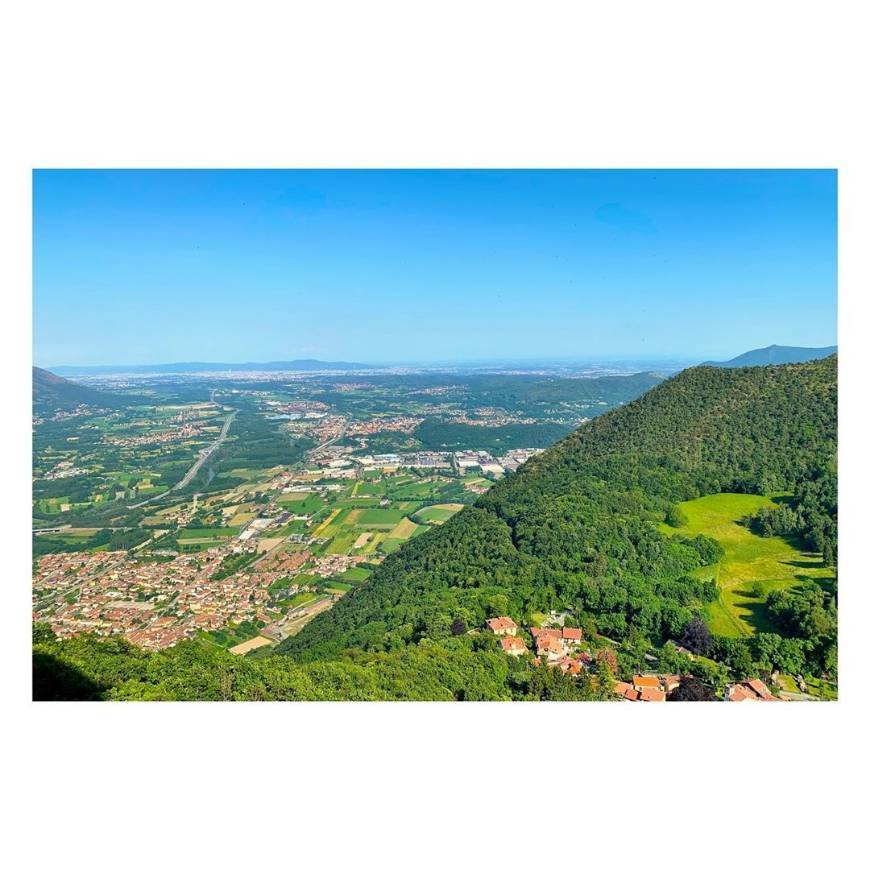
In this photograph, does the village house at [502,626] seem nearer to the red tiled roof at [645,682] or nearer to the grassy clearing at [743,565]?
the red tiled roof at [645,682]

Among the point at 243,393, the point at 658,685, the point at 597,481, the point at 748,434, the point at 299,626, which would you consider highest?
the point at 243,393

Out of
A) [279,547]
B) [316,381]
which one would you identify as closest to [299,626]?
[279,547]

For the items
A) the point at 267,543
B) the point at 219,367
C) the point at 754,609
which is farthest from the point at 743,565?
the point at 219,367

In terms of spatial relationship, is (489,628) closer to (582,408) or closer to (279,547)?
(279,547)

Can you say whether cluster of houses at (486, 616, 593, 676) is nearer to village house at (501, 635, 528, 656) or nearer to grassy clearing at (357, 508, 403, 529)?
village house at (501, 635, 528, 656)

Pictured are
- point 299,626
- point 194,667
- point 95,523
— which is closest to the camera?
point 194,667

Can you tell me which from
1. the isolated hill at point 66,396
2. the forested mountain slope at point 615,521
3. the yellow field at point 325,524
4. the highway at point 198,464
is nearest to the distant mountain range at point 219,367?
the isolated hill at point 66,396

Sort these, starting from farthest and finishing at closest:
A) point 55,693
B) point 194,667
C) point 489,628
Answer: point 489,628 → point 194,667 → point 55,693

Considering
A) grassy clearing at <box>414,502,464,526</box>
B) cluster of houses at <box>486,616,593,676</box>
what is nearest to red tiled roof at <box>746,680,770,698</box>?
cluster of houses at <box>486,616,593,676</box>
